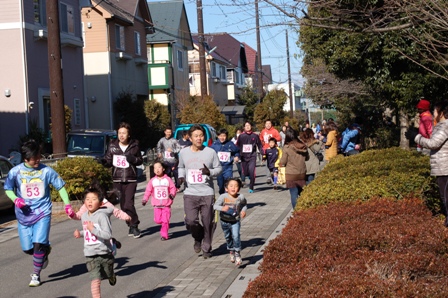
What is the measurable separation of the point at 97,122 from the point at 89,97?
4.50 feet

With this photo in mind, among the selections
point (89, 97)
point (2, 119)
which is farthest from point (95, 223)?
point (89, 97)

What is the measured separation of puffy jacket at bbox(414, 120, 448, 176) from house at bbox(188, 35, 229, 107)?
50.5 metres

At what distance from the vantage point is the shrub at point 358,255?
204 inches

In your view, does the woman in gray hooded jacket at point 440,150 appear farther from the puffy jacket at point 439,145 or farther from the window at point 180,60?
the window at point 180,60

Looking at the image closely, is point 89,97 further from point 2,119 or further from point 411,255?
point 411,255

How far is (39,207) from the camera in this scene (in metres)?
9.08

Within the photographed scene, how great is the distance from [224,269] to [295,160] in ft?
Result: 13.4

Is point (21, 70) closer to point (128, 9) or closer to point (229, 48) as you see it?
point (128, 9)

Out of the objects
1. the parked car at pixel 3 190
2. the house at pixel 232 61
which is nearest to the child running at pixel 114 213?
the parked car at pixel 3 190

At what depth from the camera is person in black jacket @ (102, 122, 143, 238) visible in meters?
12.4

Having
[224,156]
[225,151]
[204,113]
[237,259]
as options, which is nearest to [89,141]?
[225,151]

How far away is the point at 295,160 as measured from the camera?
13.2 meters

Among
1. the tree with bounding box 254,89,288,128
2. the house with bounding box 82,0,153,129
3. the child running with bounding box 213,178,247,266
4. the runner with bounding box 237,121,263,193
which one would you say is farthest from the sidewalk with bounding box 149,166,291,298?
the tree with bounding box 254,89,288,128

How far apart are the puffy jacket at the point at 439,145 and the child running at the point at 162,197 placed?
428 centimetres
